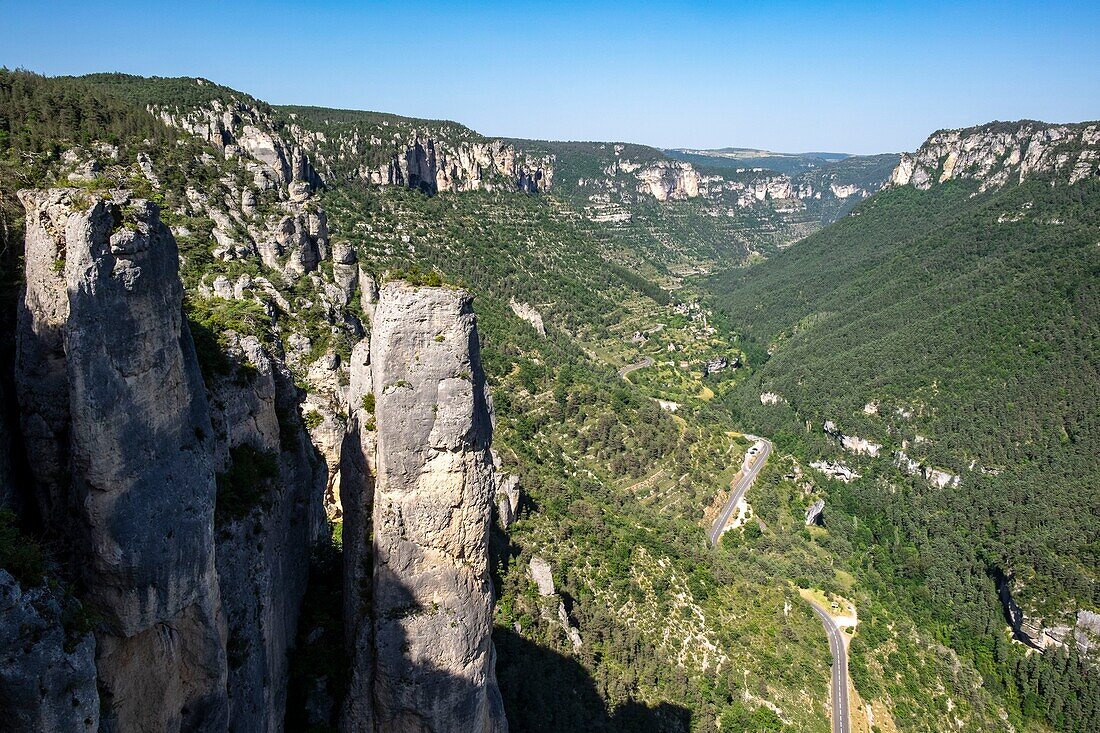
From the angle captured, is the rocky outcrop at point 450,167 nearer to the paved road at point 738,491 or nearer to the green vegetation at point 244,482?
the paved road at point 738,491

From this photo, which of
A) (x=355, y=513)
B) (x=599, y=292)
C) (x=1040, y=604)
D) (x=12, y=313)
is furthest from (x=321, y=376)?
(x=599, y=292)

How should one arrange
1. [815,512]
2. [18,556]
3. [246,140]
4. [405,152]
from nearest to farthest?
1. [18,556]
2. [815,512]
3. [246,140]
4. [405,152]

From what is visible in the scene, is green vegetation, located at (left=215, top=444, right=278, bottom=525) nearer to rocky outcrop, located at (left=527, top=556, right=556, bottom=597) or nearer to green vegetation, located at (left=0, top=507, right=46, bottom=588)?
green vegetation, located at (left=0, top=507, right=46, bottom=588)

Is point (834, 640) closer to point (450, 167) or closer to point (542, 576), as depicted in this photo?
point (542, 576)

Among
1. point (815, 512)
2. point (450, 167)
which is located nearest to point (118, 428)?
point (815, 512)

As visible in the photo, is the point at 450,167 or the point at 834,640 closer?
the point at 834,640

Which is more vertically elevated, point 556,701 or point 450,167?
point 450,167

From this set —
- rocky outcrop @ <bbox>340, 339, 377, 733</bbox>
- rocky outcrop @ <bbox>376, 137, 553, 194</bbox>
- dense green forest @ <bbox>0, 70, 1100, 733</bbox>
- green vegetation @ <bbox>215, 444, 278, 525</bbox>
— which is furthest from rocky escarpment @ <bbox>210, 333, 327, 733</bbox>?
rocky outcrop @ <bbox>376, 137, 553, 194</bbox>
